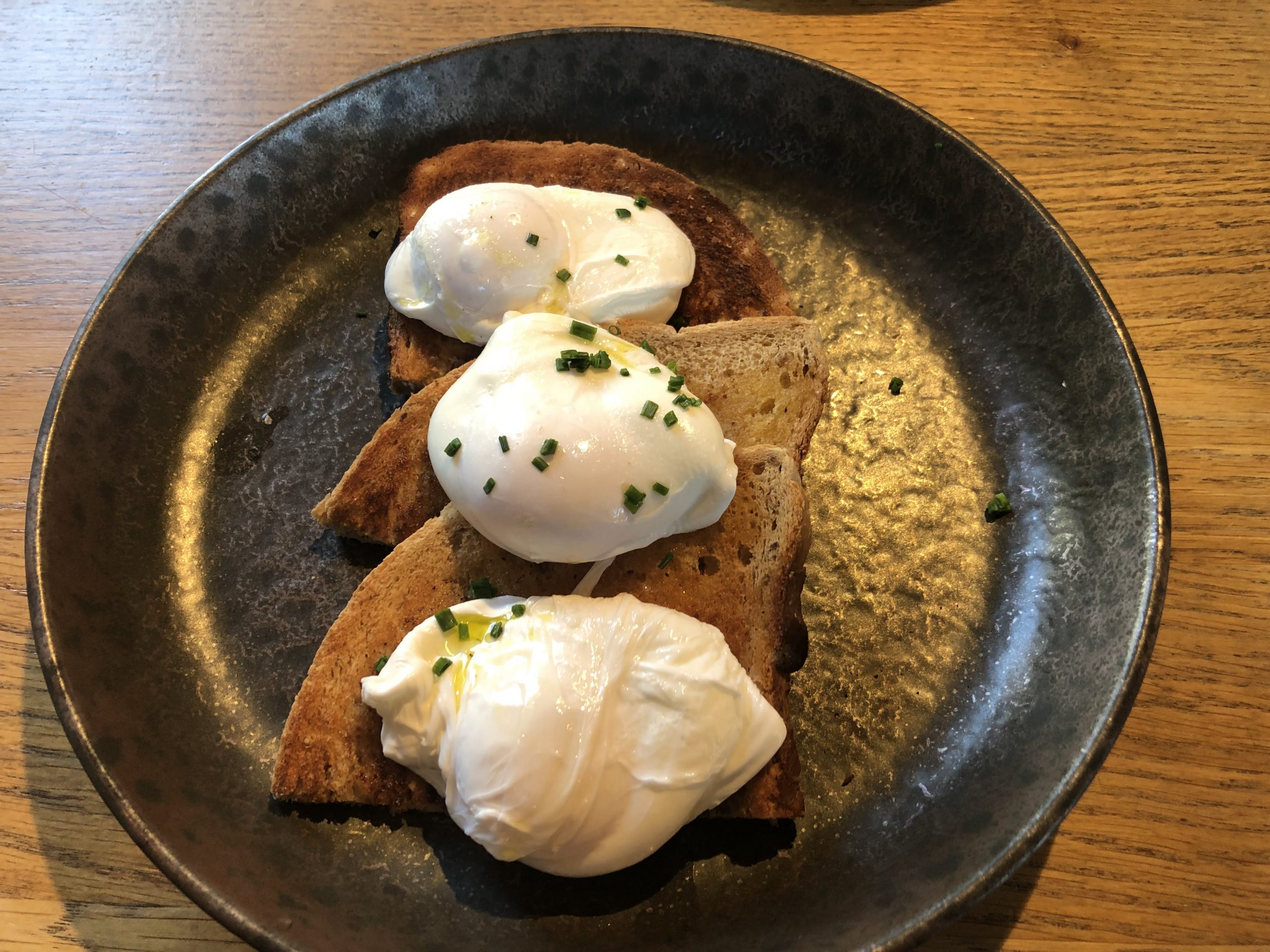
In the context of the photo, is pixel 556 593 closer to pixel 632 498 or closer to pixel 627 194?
pixel 632 498

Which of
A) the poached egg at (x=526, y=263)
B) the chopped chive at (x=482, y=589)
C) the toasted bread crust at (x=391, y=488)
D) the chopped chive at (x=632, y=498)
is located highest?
the poached egg at (x=526, y=263)

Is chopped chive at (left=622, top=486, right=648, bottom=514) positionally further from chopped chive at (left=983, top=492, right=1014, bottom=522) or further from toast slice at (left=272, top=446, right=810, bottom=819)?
chopped chive at (left=983, top=492, right=1014, bottom=522)

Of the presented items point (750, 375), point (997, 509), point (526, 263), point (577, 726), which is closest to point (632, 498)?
point (577, 726)

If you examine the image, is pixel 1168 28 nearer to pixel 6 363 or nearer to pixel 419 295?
Answer: pixel 419 295

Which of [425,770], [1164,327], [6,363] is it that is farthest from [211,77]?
[1164,327]

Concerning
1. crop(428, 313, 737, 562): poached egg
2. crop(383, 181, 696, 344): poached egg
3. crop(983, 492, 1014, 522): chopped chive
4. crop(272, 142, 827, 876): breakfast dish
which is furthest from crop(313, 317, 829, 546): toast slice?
crop(983, 492, 1014, 522): chopped chive

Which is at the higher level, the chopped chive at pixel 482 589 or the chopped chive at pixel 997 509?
the chopped chive at pixel 482 589

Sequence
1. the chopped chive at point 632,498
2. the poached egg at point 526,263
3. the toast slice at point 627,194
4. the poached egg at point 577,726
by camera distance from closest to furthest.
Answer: the poached egg at point 577,726, the chopped chive at point 632,498, the poached egg at point 526,263, the toast slice at point 627,194

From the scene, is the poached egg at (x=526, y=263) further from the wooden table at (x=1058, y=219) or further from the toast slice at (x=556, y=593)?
the wooden table at (x=1058, y=219)

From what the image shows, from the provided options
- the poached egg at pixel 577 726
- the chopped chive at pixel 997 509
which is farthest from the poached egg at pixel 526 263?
the chopped chive at pixel 997 509
